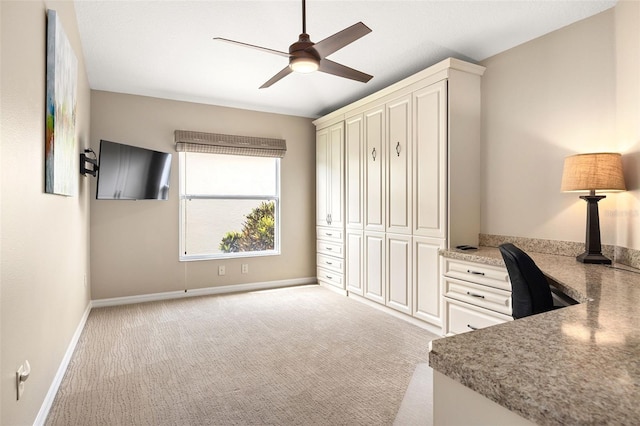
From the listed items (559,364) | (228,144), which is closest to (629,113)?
(559,364)

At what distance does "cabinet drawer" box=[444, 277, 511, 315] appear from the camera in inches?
106

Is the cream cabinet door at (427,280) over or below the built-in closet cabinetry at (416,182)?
below

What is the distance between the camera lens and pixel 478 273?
9.52 ft

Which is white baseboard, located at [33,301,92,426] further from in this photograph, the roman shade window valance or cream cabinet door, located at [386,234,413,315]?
cream cabinet door, located at [386,234,413,315]

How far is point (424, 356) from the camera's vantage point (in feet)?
9.55

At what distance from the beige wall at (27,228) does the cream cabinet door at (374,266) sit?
118 inches

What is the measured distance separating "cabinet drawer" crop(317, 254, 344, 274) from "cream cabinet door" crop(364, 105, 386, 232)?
0.80m

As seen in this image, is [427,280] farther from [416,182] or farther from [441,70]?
[441,70]

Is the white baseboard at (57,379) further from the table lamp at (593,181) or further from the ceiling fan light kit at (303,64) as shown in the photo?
the table lamp at (593,181)

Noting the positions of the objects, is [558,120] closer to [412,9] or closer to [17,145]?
[412,9]

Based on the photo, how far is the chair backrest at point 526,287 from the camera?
1763 mm

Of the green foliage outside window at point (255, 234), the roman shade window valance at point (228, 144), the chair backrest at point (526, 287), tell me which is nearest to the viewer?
the chair backrest at point (526, 287)

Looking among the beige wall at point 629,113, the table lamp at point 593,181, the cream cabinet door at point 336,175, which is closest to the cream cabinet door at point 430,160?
the table lamp at point 593,181

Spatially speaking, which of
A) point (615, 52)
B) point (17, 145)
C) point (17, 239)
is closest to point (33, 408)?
point (17, 239)
